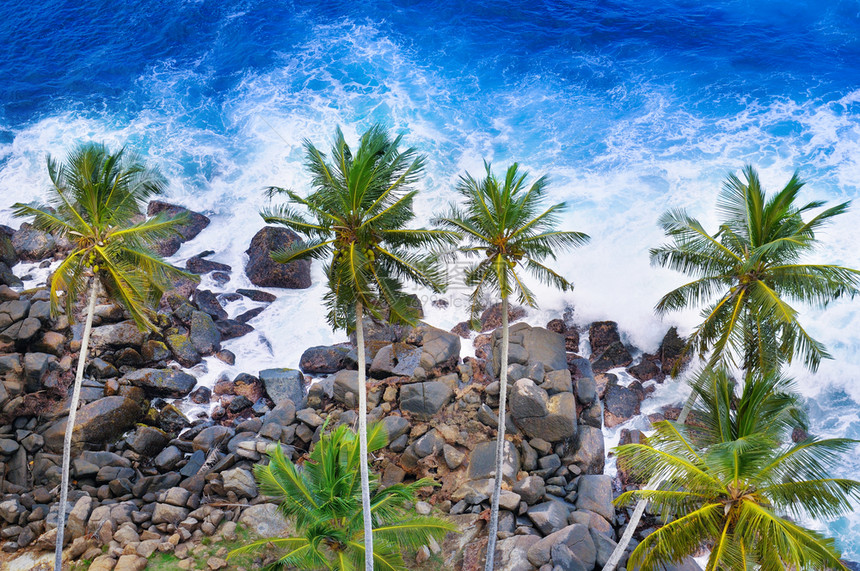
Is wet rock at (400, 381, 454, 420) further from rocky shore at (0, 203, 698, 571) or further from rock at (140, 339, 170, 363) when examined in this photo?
rock at (140, 339, 170, 363)

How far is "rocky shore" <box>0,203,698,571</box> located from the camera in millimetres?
24594

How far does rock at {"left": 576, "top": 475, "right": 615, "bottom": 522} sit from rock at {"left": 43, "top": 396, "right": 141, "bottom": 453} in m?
20.5

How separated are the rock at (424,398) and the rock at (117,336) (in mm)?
14452

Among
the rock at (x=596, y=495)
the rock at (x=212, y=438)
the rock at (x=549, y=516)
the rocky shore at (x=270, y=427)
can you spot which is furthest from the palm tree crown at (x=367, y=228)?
the rock at (x=212, y=438)

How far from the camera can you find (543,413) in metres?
27.7

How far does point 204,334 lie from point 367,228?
18.0 meters

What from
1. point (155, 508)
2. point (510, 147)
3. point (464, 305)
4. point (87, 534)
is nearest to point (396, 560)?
point (155, 508)

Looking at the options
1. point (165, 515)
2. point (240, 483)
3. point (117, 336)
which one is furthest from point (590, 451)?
point (117, 336)

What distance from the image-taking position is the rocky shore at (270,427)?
24.6 m

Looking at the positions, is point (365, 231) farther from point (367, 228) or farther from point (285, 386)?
point (285, 386)

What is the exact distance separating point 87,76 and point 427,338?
41.9 m

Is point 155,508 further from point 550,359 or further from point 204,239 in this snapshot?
point 204,239

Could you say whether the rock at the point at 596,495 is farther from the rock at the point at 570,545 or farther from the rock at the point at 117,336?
the rock at the point at 117,336

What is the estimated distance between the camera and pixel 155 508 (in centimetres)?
2559
